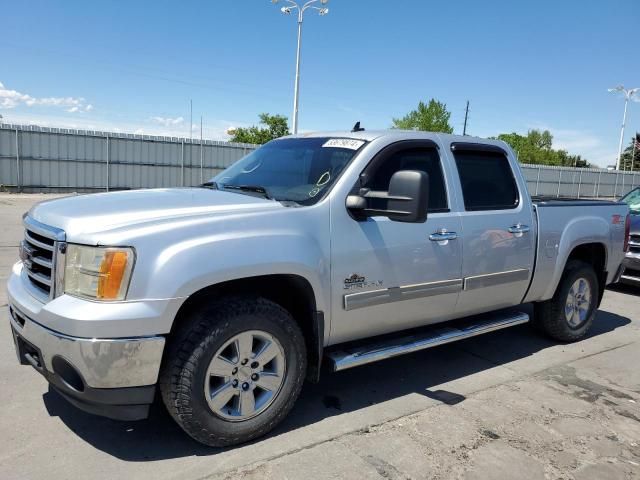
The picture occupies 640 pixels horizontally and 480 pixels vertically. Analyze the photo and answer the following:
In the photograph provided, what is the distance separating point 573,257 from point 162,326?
4367mm

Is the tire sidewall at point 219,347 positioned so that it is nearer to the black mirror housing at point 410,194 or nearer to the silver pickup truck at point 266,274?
the silver pickup truck at point 266,274

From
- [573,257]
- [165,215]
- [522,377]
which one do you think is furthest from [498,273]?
[165,215]

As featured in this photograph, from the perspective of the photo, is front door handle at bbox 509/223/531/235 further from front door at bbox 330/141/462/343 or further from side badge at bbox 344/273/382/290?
side badge at bbox 344/273/382/290

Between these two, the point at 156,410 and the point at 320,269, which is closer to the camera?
the point at 320,269

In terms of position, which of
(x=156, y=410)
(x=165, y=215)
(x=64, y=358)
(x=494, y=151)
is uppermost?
(x=494, y=151)

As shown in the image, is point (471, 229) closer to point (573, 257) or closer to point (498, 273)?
point (498, 273)

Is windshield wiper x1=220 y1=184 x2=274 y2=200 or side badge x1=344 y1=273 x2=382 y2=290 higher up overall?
windshield wiper x1=220 y1=184 x2=274 y2=200

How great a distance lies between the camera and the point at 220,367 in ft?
9.66

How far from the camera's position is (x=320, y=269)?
321 centimetres

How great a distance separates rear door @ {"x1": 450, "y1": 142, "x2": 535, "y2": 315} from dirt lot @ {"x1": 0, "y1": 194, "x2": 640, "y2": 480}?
71 cm

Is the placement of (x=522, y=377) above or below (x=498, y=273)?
below

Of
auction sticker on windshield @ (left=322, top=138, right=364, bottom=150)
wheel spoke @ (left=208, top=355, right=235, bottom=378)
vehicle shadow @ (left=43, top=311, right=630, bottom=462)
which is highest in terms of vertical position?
auction sticker on windshield @ (left=322, top=138, right=364, bottom=150)

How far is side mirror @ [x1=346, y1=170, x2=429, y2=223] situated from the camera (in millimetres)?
3125

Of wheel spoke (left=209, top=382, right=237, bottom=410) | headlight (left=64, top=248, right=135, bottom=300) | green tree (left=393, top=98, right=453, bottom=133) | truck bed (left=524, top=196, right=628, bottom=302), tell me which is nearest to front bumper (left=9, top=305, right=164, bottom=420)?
headlight (left=64, top=248, right=135, bottom=300)
